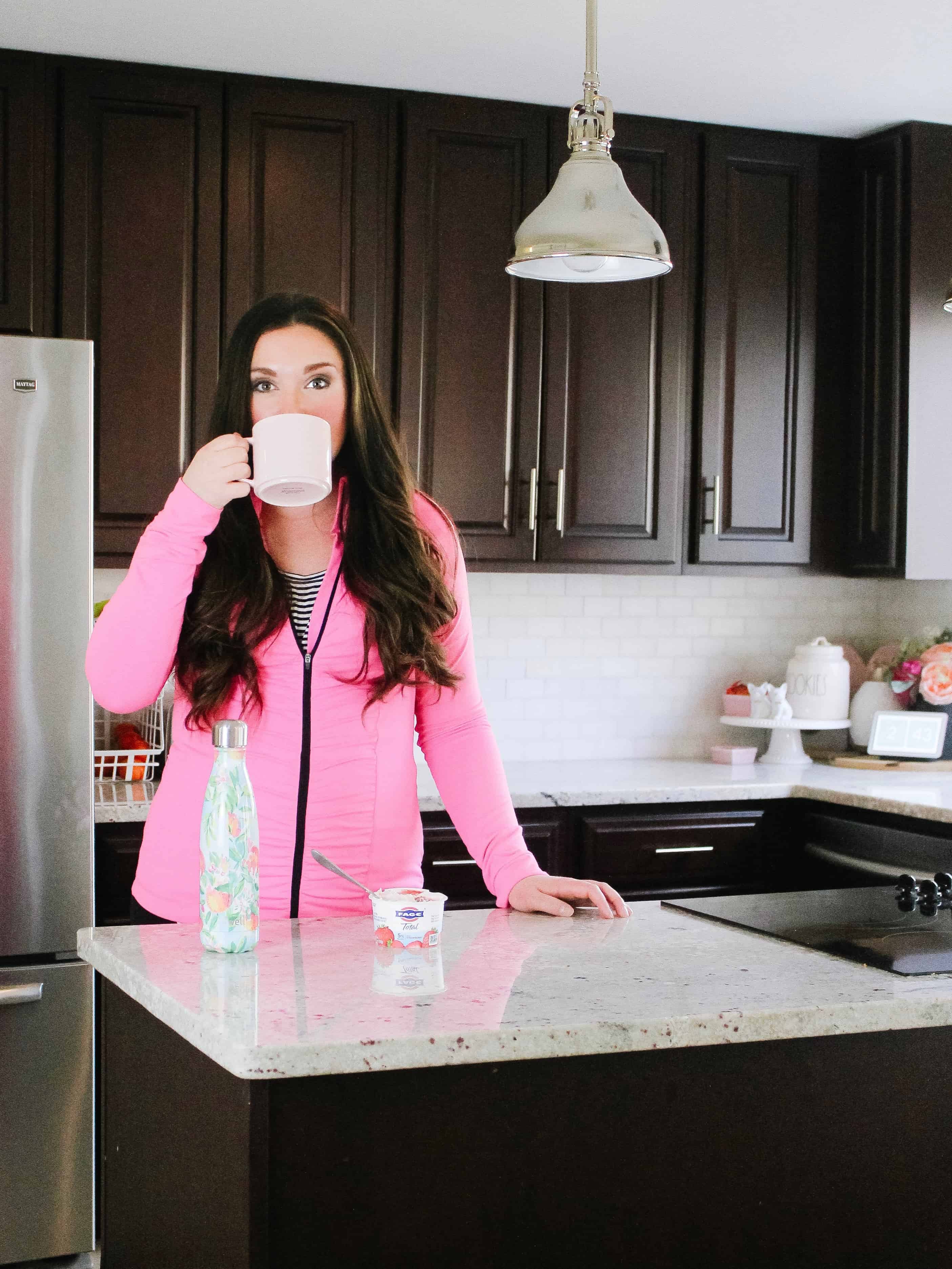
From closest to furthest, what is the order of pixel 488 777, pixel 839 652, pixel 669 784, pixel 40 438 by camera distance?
pixel 488 777 < pixel 40 438 < pixel 669 784 < pixel 839 652

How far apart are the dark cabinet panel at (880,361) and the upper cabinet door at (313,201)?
4.11ft

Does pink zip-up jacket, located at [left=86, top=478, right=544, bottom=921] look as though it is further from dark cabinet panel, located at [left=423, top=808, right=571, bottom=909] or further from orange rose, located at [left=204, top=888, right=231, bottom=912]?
dark cabinet panel, located at [left=423, top=808, right=571, bottom=909]

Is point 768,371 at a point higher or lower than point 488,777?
higher

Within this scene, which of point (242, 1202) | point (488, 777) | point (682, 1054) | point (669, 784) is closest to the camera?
point (242, 1202)

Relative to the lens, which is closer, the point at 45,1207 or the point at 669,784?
the point at 45,1207

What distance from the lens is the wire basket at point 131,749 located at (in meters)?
3.14

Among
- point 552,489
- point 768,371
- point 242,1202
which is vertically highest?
point 768,371

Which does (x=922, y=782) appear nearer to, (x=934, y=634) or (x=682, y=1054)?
(x=934, y=634)

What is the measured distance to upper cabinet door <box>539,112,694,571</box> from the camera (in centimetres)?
344

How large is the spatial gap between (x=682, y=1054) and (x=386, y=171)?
8.32ft

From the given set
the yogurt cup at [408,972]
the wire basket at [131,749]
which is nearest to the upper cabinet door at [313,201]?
the wire basket at [131,749]

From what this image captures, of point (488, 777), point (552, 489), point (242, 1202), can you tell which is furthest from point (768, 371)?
point (242, 1202)

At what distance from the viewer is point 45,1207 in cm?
279

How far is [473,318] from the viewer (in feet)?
11.1
